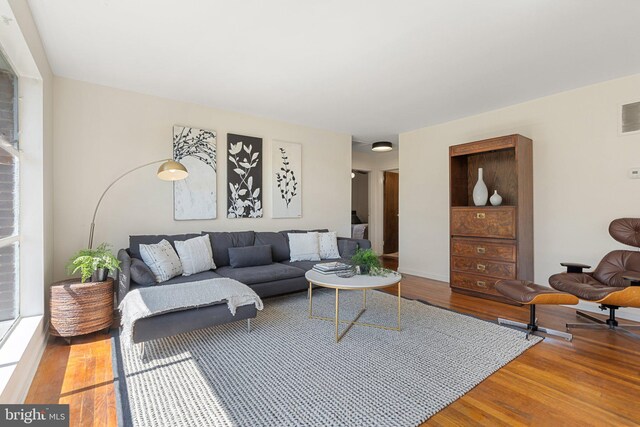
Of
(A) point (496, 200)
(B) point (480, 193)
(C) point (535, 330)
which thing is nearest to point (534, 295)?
(C) point (535, 330)

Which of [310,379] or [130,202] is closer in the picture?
[310,379]

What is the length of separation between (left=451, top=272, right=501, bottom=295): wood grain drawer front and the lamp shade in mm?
3687

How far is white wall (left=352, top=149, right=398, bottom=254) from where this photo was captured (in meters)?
7.37

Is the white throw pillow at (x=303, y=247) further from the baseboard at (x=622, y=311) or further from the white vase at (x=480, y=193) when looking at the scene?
the baseboard at (x=622, y=311)

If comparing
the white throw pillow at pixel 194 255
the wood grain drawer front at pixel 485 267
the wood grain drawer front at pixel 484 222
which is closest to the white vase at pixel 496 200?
the wood grain drawer front at pixel 484 222

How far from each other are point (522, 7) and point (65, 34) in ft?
11.5

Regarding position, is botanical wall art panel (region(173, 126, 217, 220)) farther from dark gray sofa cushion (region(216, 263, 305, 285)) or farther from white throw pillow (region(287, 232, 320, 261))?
white throw pillow (region(287, 232, 320, 261))

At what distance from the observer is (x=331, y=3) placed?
2.09 metres

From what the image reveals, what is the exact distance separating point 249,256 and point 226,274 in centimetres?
43

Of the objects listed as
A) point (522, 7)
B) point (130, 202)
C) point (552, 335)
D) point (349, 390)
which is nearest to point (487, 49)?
point (522, 7)

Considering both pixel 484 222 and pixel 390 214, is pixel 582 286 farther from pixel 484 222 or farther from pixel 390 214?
pixel 390 214

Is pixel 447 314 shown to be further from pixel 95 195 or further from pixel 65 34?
pixel 65 34

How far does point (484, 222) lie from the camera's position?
13.0 ft

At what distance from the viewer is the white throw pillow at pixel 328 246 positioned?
14.6 feet
